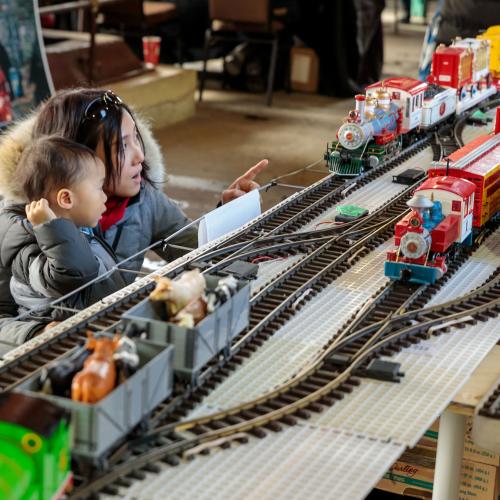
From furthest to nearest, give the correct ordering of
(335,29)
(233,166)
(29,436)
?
1. (335,29)
2. (233,166)
3. (29,436)

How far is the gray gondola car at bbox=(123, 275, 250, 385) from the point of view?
259cm

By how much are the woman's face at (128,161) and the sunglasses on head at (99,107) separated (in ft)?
0.22

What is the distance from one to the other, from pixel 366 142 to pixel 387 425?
2342 millimetres

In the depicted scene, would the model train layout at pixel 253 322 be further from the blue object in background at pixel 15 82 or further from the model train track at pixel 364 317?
the blue object in background at pixel 15 82

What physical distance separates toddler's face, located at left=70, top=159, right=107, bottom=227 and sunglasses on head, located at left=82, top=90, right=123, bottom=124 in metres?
0.34

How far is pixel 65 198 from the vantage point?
11.4ft

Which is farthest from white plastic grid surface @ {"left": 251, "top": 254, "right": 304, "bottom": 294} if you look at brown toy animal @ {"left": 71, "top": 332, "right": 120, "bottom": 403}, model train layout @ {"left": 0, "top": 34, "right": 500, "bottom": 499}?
brown toy animal @ {"left": 71, "top": 332, "right": 120, "bottom": 403}

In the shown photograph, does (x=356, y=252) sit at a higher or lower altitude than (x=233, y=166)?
higher

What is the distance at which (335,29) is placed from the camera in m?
11.7

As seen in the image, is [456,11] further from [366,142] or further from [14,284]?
[14,284]

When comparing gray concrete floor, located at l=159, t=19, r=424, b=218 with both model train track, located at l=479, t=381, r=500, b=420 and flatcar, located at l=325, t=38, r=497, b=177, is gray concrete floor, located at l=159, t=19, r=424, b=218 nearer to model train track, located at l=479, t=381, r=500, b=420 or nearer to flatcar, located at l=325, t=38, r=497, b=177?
flatcar, located at l=325, t=38, r=497, b=177

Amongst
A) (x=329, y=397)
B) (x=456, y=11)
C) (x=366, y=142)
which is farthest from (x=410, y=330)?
(x=456, y=11)

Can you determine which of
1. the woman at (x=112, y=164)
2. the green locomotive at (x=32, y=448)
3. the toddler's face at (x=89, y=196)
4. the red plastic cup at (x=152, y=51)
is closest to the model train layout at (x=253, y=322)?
the green locomotive at (x=32, y=448)

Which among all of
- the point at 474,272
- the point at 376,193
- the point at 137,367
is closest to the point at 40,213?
the point at 137,367
